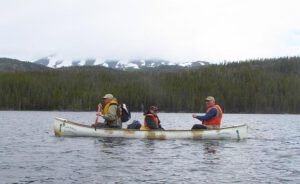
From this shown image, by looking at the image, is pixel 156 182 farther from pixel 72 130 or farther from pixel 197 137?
pixel 72 130

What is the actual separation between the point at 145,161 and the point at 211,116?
9.59 m

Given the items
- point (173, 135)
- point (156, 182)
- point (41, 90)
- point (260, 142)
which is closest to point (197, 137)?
point (173, 135)

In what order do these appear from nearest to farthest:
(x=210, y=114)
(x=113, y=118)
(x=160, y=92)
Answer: (x=210, y=114) → (x=113, y=118) → (x=160, y=92)

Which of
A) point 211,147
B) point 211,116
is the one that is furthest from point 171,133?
point 211,147

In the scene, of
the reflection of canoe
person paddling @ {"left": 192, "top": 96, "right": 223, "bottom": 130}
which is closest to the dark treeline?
the reflection of canoe

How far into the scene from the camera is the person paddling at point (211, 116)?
31812 mm

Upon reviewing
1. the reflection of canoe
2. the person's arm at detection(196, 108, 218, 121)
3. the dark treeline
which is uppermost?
the dark treeline

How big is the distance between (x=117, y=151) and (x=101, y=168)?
548 centimetres

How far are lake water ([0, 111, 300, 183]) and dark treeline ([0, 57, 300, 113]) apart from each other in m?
99.2

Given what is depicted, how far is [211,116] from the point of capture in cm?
3200

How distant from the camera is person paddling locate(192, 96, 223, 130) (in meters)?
31.8

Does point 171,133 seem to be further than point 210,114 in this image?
Yes

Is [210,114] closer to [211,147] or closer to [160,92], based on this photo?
[211,147]

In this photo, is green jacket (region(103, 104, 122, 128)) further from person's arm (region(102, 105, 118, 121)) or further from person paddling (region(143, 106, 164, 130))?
person paddling (region(143, 106, 164, 130))
